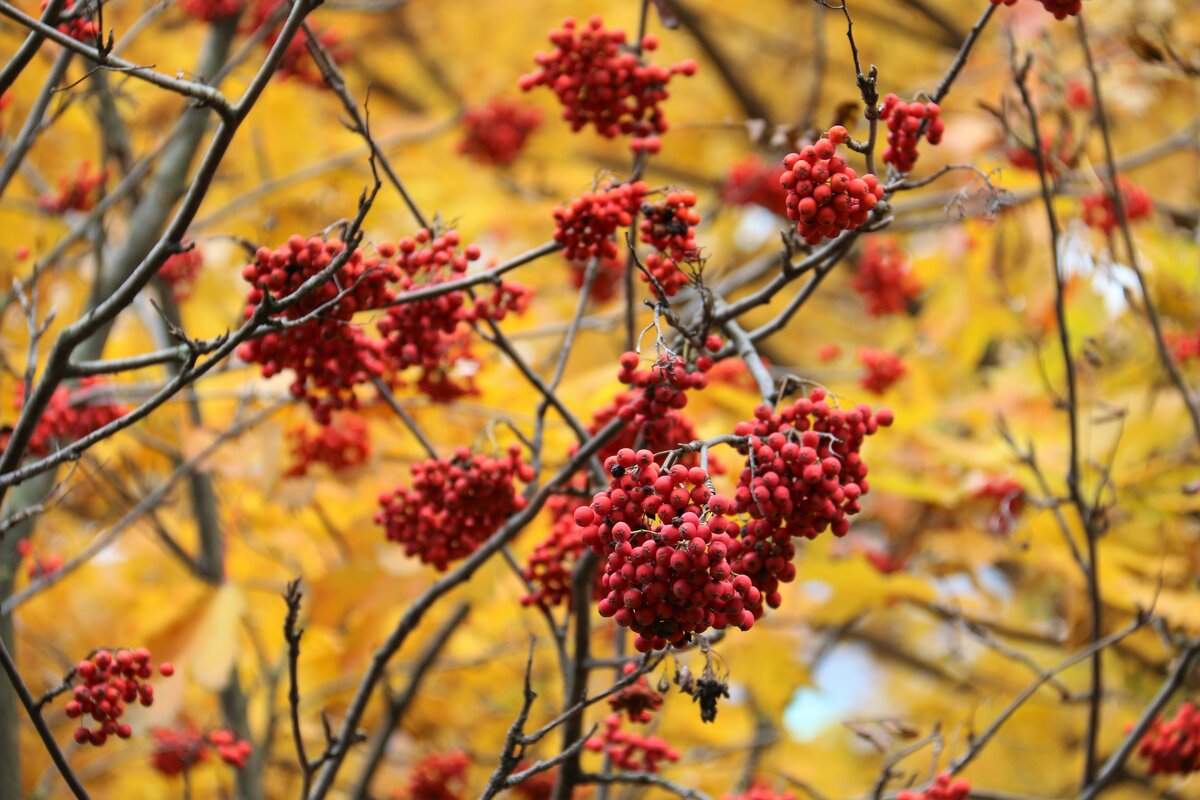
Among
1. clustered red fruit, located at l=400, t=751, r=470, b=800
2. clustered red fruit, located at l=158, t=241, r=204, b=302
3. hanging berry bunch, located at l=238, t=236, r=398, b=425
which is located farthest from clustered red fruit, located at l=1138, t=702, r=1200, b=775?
clustered red fruit, located at l=158, t=241, r=204, b=302

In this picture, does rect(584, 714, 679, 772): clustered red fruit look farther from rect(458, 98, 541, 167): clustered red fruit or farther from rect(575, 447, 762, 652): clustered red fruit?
rect(458, 98, 541, 167): clustered red fruit

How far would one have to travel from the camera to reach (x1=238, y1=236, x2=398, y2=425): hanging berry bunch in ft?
6.73

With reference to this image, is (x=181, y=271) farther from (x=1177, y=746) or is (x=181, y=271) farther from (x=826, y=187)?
(x=1177, y=746)

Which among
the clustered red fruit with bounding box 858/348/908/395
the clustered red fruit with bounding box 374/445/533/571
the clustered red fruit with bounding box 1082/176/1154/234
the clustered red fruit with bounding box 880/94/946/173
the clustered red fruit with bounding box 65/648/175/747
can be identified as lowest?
the clustered red fruit with bounding box 65/648/175/747

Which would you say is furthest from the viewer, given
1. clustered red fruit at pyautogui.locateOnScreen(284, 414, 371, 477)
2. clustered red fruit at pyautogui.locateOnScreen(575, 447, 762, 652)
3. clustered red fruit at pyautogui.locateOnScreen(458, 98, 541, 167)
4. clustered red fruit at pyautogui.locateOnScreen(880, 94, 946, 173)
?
clustered red fruit at pyautogui.locateOnScreen(458, 98, 541, 167)

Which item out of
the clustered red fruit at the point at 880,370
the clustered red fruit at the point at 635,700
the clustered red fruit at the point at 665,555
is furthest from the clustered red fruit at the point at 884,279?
the clustered red fruit at the point at 665,555

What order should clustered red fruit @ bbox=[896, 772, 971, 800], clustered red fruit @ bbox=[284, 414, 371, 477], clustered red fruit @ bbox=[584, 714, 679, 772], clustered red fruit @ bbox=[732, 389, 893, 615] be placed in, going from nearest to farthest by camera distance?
clustered red fruit @ bbox=[732, 389, 893, 615] → clustered red fruit @ bbox=[896, 772, 971, 800] → clustered red fruit @ bbox=[584, 714, 679, 772] → clustered red fruit @ bbox=[284, 414, 371, 477]

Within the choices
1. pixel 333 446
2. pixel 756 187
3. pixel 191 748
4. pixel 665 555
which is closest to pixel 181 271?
pixel 333 446

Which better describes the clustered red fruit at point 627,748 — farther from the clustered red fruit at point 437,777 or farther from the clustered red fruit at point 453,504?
the clustered red fruit at point 437,777

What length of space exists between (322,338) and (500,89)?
3454 millimetres

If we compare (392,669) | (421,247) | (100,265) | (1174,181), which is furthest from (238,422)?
(1174,181)

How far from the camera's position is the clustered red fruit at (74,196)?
3.86 meters

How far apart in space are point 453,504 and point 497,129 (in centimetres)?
295

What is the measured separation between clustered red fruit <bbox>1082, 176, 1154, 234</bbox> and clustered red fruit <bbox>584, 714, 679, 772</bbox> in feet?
8.58
